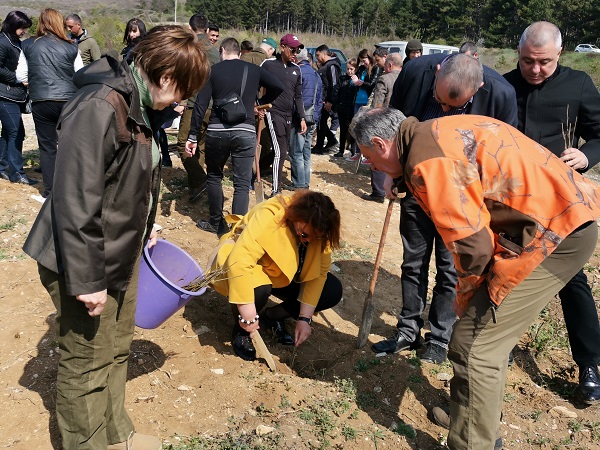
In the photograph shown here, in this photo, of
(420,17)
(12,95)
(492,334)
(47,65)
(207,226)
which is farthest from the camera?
(420,17)

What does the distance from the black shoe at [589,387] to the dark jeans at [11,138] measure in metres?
5.92

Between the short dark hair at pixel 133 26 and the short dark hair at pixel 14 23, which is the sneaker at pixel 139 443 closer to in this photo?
the short dark hair at pixel 14 23

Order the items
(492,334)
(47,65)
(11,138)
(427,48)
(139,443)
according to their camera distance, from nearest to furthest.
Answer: (492,334)
(139,443)
(47,65)
(11,138)
(427,48)

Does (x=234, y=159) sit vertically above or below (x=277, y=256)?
below

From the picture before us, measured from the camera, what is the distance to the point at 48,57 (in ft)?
17.4

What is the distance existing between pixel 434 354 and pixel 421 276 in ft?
1.72

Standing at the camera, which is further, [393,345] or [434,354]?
[393,345]

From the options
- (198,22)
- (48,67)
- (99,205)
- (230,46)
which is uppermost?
(198,22)

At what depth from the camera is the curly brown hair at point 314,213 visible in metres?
3.00

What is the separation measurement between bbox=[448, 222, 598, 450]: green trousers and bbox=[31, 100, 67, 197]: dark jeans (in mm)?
4620

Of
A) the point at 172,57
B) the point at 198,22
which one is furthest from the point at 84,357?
the point at 198,22

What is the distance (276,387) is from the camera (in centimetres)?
313

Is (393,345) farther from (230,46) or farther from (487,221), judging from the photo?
(230,46)

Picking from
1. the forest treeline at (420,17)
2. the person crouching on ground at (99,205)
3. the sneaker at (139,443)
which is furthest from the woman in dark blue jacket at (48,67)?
the forest treeline at (420,17)
